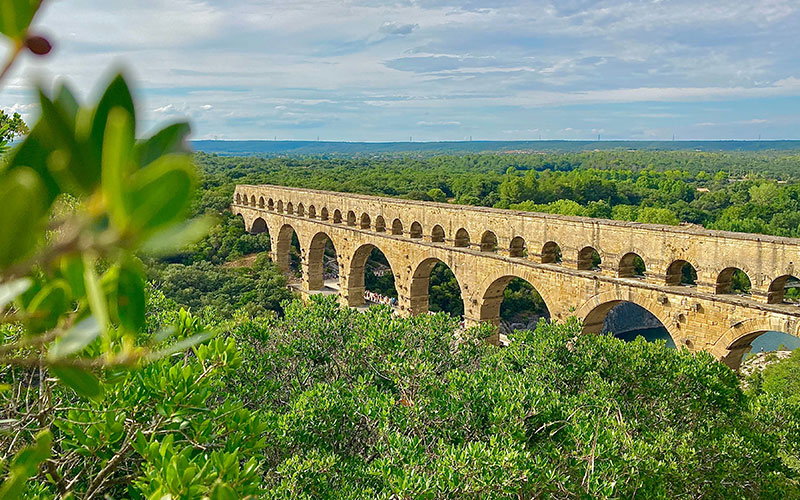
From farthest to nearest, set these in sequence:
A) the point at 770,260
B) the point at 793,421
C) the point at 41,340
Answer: the point at 770,260, the point at 793,421, the point at 41,340

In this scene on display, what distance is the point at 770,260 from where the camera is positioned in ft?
36.8

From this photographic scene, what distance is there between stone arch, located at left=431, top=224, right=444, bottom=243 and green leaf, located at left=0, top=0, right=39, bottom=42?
17.8 m

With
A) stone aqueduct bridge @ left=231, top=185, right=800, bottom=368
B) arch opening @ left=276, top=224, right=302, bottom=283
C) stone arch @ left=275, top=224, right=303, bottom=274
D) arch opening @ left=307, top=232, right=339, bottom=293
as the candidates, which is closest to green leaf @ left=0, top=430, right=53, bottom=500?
stone aqueduct bridge @ left=231, top=185, right=800, bottom=368

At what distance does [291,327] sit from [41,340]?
819 cm

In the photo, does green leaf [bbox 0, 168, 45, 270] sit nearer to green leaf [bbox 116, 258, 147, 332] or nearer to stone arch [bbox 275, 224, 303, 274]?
green leaf [bbox 116, 258, 147, 332]

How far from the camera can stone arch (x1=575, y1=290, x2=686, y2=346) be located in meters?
12.8

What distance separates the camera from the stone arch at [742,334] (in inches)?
435

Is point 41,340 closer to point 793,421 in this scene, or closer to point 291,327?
point 291,327

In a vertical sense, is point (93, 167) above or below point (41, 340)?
above

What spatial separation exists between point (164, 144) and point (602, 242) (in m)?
13.8

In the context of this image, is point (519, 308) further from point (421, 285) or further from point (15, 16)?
point (15, 16)

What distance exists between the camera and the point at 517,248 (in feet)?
53.0

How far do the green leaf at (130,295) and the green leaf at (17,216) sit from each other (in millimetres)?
144

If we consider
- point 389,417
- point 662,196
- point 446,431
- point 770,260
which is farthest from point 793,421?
point 662,196
